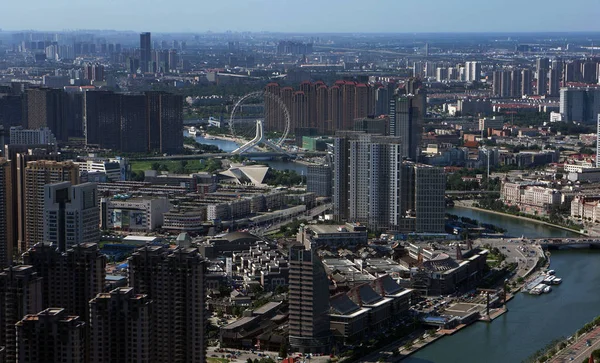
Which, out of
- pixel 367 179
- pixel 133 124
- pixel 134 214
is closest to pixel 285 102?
pixel 133 124

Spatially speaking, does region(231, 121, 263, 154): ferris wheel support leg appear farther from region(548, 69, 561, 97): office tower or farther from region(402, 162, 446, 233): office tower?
region(548, 69, 561, 97): office tower

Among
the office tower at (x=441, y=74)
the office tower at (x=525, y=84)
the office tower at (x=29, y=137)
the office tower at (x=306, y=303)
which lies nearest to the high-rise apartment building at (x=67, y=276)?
the office tower at (x=306, y=303)

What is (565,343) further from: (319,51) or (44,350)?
(319,51)

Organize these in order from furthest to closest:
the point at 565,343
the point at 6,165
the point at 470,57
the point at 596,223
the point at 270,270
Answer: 1. the point at 470,57
2. the point at 596,223
3. the point at 6,165
4. the point at 270,270
5. the point at 565,343

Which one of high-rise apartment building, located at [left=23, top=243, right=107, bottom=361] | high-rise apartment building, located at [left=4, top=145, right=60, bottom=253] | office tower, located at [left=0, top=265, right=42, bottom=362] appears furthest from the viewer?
high-rise apartment building, located at [left=4, top=145, right=60, bottom=253]

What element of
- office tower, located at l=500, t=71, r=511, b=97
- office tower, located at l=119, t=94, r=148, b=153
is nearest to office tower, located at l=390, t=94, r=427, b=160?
office tower, located at l=119, t=94, r=148, b=153

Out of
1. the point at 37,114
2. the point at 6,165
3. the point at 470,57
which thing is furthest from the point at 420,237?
the point at 470,57
